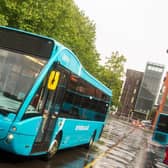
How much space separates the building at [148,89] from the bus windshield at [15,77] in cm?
13417

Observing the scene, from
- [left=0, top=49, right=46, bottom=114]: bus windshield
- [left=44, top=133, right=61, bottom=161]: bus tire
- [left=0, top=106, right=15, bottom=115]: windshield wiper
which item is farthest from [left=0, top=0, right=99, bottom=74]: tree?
[left=0, top=106, right=15, bottom=115]: windshield wiper

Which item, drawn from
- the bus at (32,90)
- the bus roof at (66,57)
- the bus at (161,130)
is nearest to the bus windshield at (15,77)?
the bus at (32,90)

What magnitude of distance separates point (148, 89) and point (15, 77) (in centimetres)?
13760

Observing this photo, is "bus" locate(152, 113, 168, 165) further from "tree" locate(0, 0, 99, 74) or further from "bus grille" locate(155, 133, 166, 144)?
"tree" locate(0, 0, 99, 74)

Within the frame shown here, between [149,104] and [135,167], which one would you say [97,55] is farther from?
[149,104]

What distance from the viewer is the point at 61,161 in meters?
14.7

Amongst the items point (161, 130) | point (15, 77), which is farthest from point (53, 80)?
point (161, 130)

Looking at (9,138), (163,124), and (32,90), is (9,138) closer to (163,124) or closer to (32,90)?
(32,90)

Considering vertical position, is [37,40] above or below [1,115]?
above

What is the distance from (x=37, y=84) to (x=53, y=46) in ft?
3.86

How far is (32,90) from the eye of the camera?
36.8 ft

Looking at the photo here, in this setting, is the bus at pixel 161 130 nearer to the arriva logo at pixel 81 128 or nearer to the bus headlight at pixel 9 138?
the arriva logo at pixel 81 128

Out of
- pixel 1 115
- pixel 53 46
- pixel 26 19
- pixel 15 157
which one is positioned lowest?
pixel 15 157

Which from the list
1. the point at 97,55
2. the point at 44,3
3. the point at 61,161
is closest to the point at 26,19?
the point at 44,3
